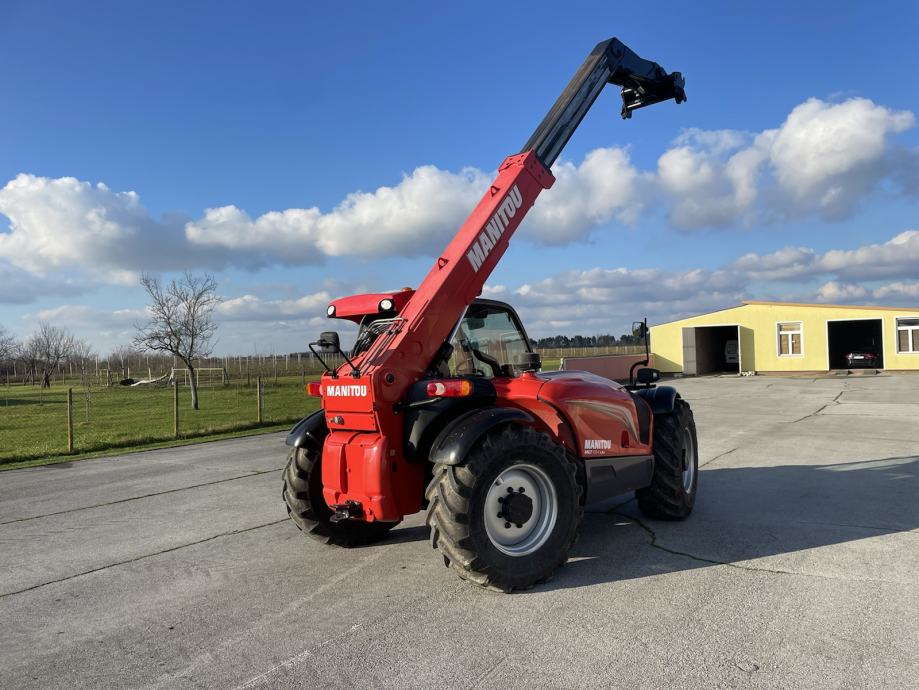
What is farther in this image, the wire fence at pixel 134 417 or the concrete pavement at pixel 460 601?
the wire fence at pixel 134 417

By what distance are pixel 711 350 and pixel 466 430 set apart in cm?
4183

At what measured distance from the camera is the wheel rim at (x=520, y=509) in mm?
4684

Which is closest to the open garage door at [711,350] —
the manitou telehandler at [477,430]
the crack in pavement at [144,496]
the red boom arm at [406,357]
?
the crack in pavement at [144,496]

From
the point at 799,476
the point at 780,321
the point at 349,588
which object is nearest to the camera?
the point at 349,588

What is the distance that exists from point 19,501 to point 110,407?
1776 cm

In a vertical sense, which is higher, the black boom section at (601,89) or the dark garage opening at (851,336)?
the black boom section at (601,89)

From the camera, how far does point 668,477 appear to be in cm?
621

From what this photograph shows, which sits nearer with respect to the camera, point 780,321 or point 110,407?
→ point 110,407

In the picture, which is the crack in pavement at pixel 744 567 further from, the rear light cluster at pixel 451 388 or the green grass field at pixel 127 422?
the green grass field at pixel 127 422

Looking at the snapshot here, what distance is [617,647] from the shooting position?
366 centimetres

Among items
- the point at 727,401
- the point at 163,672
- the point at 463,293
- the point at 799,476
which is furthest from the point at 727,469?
the point at 727,401

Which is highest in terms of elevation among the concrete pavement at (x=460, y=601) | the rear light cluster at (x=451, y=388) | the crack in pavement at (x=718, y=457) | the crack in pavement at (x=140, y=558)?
the rear light cluster at (x=451, y=388)

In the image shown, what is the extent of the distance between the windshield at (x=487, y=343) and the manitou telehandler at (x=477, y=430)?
1 cm

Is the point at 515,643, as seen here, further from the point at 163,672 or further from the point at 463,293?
the point at 463,293
